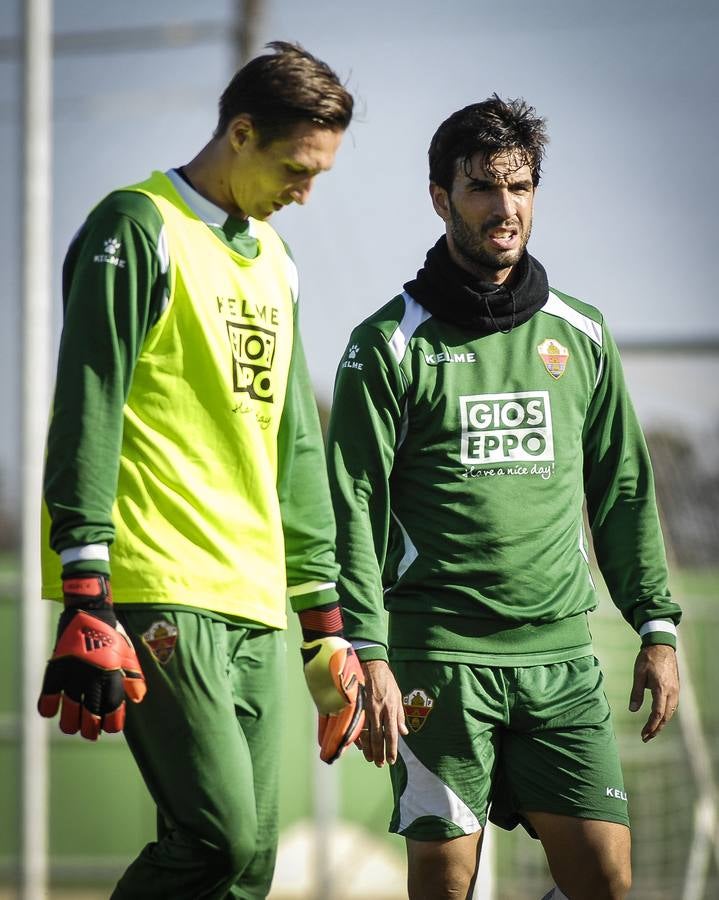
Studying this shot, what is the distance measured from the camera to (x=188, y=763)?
290 cm

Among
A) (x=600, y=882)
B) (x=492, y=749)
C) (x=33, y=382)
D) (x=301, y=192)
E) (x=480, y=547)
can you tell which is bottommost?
(x=600, y=882)

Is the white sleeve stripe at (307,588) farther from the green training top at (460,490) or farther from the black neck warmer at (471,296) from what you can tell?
the black neck warmer at (471,296)

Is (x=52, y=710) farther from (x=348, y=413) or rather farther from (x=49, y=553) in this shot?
(x=348, y=413)

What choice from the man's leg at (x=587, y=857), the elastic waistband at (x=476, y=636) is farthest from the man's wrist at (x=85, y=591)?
the man's leg at (x=587, y=857)

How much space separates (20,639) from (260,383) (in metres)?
7.17

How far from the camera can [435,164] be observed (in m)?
3.87

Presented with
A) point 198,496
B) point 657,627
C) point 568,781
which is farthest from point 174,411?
point 657,627

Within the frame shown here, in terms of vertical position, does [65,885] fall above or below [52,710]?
below

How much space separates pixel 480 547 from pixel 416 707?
44cm

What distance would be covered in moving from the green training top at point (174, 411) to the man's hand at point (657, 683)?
1.01 m

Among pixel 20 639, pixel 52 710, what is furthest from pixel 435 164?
pixel 20 639

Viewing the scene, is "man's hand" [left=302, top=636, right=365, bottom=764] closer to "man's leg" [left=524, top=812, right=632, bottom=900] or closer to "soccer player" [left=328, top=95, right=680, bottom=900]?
"soccer player" [left=328, top=95, right=680, bottom=900]

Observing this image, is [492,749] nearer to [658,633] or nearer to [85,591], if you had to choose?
[658,633]

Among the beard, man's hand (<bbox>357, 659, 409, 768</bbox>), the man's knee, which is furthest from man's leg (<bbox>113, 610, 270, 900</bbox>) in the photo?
the beard
